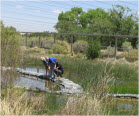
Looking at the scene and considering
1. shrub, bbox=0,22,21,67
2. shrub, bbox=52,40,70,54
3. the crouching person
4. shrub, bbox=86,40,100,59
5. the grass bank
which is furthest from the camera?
shrub, bbox=52,40,70,54

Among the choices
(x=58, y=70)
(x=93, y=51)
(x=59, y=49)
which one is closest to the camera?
(x=58, y=70)

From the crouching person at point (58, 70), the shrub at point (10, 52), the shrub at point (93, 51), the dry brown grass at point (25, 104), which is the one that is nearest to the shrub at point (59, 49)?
the shrub at point (93, 51)

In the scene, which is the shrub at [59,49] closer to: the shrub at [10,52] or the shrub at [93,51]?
the shrub at [93,51]

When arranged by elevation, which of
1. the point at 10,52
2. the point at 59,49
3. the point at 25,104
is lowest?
the point at 25,104

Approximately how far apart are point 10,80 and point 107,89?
10.4 feet

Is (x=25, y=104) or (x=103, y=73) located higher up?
(x=103, y=73)

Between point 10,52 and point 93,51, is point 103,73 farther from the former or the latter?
point 93,51

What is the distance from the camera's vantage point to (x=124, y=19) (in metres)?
28.4

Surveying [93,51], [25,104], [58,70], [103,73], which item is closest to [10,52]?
[25,104]

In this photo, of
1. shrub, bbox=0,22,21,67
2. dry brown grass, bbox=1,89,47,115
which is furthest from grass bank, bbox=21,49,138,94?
shrub, bbox=0,22,21,67

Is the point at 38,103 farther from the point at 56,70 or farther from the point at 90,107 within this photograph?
the point at 56,70

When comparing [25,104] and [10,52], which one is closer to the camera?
[25,104]

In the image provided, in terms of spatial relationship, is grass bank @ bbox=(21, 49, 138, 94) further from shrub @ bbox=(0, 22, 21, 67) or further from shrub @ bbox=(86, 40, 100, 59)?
shrub @ bbox=(86, 40, 100, 59)

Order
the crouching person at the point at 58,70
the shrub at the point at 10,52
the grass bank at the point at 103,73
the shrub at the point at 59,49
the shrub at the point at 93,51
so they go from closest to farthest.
A: the grass bank at the point at 103,73 → the shrub at the point at 10,52 → the crouching person at the point at 58,70 → the shrub at the point at 93,51 → the shrub at the point at 59,49
